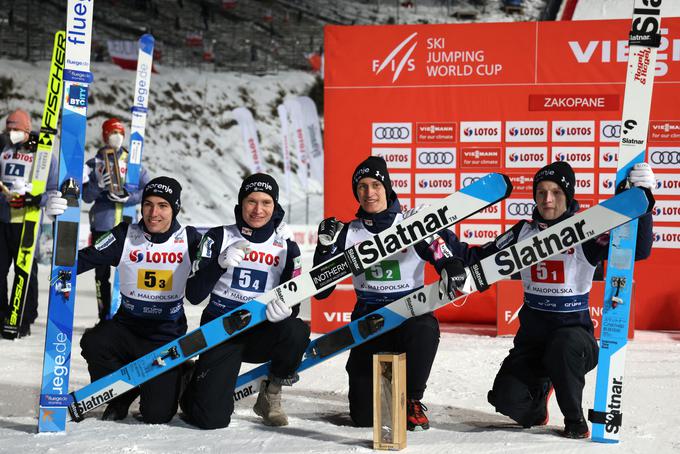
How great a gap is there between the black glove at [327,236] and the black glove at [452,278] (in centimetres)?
54

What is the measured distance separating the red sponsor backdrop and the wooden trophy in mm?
3381

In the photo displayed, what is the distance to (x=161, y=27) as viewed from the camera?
27.3 metres

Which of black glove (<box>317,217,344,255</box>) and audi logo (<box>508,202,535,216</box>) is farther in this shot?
audi logo (<box>508,202,535,216</box>)

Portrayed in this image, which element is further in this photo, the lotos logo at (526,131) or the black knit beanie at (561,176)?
the lotos logo at (526,131)

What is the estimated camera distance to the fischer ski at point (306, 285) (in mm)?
3418

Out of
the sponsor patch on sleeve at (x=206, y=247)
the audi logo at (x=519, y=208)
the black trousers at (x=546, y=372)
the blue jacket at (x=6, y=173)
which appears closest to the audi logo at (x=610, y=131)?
the audi logo at (x=519, y=208)

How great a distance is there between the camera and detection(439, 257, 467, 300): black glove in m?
3.44

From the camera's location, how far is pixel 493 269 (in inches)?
135

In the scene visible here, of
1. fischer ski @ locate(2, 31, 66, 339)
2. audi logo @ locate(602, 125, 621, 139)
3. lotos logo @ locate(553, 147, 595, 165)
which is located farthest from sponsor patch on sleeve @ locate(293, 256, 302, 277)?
audi logo @ locate(602, 125, 621, 139)

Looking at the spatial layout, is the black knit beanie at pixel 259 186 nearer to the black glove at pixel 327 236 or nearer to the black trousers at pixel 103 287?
the black glove at pixel 327 236

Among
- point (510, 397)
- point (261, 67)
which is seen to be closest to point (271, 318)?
point (510, 397)

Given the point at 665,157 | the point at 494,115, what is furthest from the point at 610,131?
the point at 494,115

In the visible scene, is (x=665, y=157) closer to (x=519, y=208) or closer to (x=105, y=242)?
(x=519, y=208)

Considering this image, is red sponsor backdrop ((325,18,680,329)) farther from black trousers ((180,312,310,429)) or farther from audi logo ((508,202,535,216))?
black trousers ((180,312,310,429))
